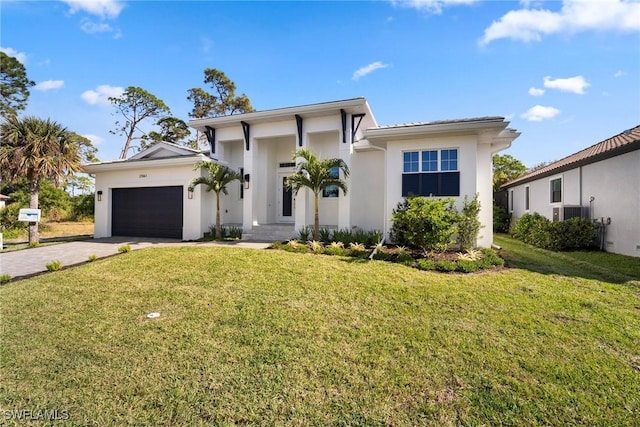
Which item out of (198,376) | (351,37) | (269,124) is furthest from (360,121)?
(198,376)

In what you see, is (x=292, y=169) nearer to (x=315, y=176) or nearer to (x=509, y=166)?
(x=315, y=176)

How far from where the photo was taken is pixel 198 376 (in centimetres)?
325

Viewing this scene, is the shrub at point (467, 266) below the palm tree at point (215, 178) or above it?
below

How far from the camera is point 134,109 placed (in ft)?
91.1

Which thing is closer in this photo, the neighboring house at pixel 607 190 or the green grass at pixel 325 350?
the green grass at pixel 325 350

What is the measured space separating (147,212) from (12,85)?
20014 mm

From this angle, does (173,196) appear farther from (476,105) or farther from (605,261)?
(605,261)

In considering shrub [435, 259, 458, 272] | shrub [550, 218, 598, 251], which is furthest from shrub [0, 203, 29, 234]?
shrub [550, 218, 598, 251]

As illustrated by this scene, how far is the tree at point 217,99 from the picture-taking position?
26922 millimetres

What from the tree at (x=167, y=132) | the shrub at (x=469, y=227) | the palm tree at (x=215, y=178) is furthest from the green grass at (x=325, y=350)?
the tree at (x=167, y=132)

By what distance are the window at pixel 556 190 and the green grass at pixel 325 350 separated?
880 cm

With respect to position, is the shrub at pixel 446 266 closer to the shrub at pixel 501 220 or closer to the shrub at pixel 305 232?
the shrub at pixel 305 232

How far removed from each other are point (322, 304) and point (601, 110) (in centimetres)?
1450

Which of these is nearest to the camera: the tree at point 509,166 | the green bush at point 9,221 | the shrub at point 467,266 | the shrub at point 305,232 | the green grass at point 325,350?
the green grass at point 325,350
